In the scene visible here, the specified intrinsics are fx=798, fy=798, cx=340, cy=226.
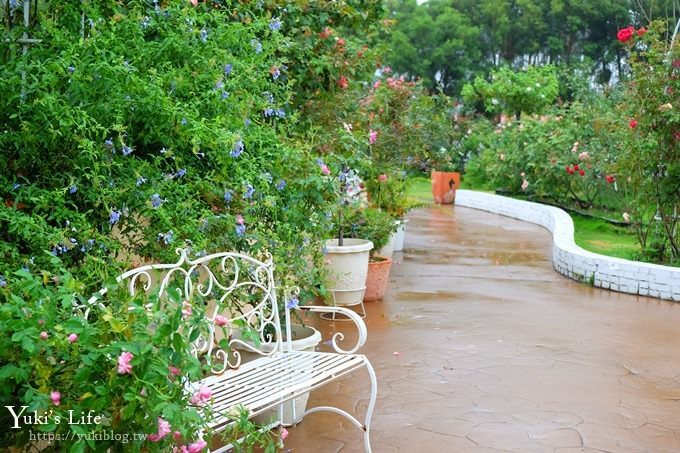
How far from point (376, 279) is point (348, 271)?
29.4 inches

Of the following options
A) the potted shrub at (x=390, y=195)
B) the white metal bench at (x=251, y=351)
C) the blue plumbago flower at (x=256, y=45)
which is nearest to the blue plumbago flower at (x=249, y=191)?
the white metal bench at (x=251, y=351)

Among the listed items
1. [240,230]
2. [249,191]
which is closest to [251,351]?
[240,230]

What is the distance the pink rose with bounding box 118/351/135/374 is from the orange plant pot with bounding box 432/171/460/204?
57.7ft

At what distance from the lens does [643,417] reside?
447cm

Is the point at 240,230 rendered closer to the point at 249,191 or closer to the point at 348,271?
the point at 249,191

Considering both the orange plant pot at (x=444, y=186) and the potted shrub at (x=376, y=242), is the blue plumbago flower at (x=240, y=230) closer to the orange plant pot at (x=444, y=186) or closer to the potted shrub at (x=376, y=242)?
the potted shrub at (x=376, y=242)

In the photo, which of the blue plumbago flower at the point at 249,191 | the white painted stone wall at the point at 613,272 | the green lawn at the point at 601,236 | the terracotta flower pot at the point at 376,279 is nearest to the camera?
the blue plumbago flower at the point at 249,191

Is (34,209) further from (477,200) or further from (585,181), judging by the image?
(477,200)

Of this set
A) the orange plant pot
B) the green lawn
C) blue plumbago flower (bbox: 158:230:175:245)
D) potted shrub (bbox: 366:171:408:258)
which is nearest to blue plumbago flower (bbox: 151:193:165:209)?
blue plumbago flower (bbox: 158:230:175:245)

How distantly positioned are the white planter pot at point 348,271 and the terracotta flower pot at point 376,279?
17.0 inches

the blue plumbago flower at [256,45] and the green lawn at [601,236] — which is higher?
the blue plumbago flower at [256,45]

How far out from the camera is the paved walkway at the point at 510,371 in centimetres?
411

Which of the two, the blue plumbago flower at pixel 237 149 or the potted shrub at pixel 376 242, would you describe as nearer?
the blue plumbago flower at pixel 237 149

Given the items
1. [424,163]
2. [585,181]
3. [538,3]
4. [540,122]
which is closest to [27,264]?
[424,163]
